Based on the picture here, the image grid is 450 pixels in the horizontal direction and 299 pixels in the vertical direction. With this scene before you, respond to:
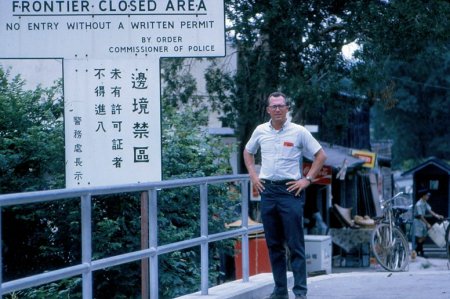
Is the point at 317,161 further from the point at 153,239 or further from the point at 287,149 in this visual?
A: the point at 153,239

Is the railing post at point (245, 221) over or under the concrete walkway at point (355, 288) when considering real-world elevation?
over

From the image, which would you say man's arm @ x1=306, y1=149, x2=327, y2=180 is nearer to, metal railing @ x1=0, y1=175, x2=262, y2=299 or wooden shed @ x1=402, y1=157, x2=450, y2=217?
metal railing @ x1=0, y1=175, x2=262, y2=299

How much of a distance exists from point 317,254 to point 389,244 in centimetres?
154

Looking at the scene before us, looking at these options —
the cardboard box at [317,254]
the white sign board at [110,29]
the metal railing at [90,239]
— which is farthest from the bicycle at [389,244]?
the white sign board at [110,29]

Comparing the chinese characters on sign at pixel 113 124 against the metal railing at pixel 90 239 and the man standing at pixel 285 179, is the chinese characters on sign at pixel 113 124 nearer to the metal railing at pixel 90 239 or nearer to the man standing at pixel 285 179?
the metal railing at pixel 90 239

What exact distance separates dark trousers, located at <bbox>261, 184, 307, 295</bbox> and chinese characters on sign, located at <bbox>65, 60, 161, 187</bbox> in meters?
1.14

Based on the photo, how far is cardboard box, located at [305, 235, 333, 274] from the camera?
1827 cm

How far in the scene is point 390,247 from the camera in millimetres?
17312

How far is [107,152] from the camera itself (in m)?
9.05

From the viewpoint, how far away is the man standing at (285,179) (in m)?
8.37

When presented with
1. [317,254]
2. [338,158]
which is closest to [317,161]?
[317,254]

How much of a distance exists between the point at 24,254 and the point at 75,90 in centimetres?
208

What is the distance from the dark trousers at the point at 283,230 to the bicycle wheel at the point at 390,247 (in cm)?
874

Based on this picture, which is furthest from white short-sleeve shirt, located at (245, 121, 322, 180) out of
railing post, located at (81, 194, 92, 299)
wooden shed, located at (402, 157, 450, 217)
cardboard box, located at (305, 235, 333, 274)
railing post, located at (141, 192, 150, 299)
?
wooden shed, located at (402, 157, 450, 217)
